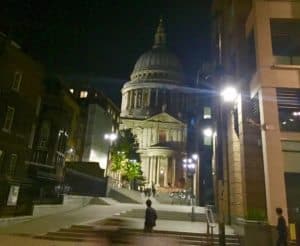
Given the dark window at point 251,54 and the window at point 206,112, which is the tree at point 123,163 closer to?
the window at point 206,112

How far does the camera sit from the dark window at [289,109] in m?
13.0

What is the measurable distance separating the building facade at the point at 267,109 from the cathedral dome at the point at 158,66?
8421 centimetres

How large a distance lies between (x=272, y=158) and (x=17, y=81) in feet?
69.1

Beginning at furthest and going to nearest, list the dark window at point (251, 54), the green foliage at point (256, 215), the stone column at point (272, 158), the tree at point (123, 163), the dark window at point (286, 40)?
the tree at point (123, 163)
the dark window at point (251, 54)
the dark window at point (286, 40)
the green foliage at point (256, 215)
the stone column at point (272, 158)

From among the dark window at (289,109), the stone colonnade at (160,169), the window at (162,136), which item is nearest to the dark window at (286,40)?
the dark window at (289,109)

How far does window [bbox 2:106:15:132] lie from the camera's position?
2362 centimetres

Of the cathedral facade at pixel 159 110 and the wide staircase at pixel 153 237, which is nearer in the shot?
the wide staircase at pixel 153 237

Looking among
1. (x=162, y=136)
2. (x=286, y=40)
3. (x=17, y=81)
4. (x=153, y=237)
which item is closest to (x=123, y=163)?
Result: (x=162, y=136)

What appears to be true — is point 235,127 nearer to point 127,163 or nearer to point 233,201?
point 233,201

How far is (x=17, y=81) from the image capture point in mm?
24781

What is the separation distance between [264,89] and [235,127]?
3434 millimetres

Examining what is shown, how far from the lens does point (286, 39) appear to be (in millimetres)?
14016

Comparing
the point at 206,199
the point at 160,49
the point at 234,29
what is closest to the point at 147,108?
the point at 160,49

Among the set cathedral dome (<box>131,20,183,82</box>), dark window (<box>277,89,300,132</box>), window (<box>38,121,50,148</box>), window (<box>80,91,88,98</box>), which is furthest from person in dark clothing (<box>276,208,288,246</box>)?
cathedral dome (<box>131,20,183,82</box>)
